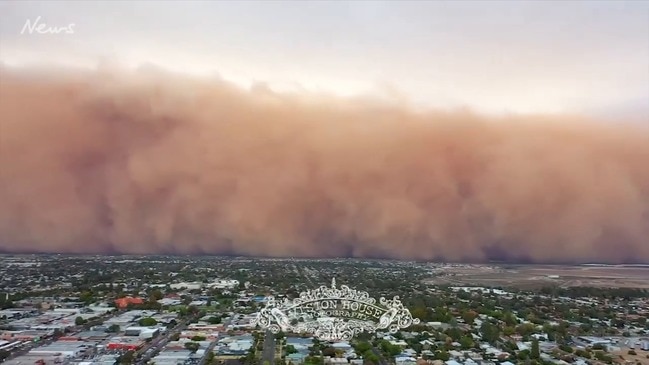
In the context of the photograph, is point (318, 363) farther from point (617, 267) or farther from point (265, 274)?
point (617, 267)

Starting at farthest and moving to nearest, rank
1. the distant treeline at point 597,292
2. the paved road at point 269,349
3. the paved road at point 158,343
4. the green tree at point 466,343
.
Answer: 1. the distant treeline at point 597,292
2. the green tree at point 466,343
3. the paved road at point 158,343
4. the paved road at point 269,349

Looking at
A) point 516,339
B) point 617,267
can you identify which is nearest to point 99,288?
point 516,339

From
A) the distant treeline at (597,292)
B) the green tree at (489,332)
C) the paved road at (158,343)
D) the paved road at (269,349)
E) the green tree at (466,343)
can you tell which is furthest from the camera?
the distant treeline at (597,292)

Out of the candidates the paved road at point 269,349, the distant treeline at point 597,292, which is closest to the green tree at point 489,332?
the paved road at point 269,349

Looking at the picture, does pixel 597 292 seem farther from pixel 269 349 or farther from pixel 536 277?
pixel 269 349

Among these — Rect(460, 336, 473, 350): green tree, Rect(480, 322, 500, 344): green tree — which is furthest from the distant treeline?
Rect(460, 336, 473, 350): green tree

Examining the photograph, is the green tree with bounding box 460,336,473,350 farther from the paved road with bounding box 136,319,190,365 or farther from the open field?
the open field

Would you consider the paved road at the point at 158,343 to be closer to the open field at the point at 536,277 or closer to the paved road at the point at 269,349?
the paved road at the point at 269,349

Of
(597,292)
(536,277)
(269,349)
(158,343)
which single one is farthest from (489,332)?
(536,277)
